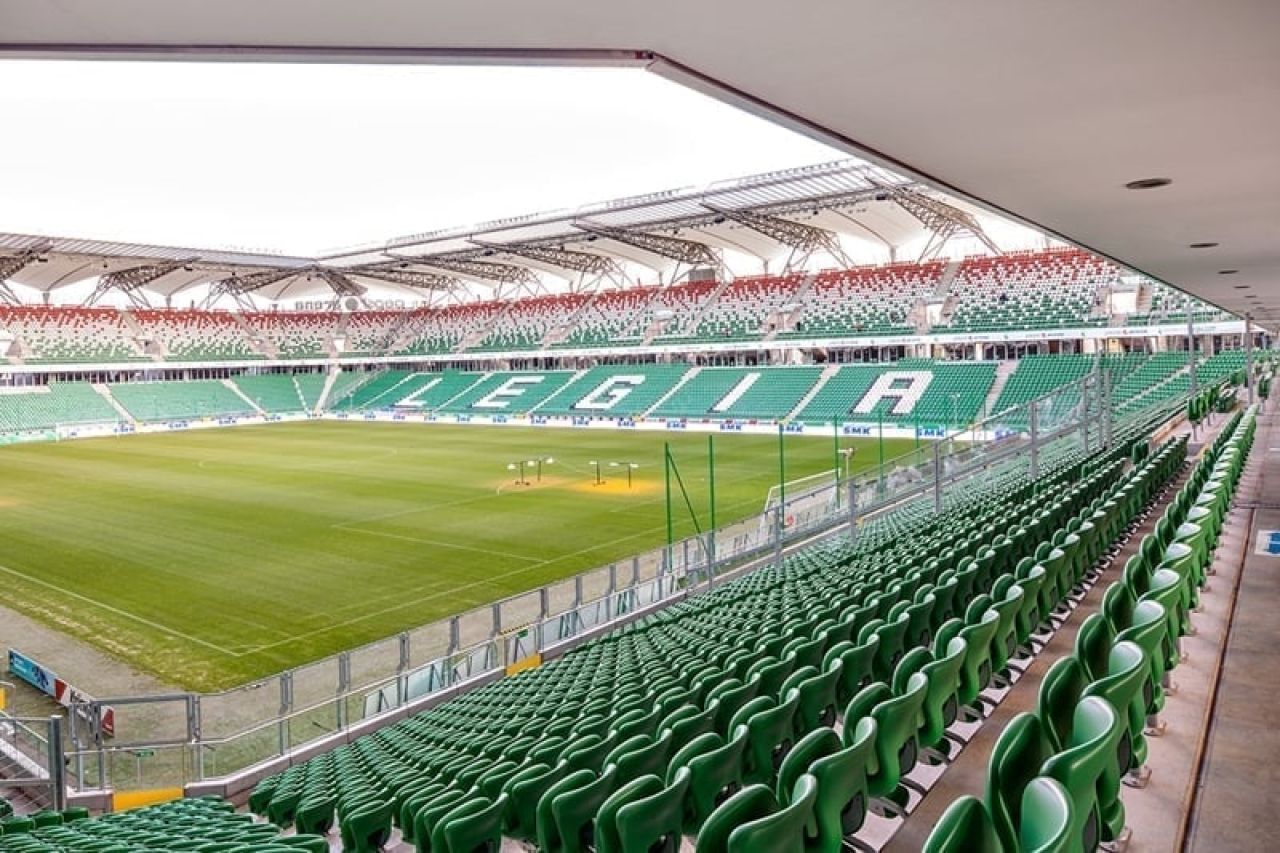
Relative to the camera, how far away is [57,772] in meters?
9.30

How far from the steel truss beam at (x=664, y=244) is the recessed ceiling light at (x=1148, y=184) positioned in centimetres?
3941

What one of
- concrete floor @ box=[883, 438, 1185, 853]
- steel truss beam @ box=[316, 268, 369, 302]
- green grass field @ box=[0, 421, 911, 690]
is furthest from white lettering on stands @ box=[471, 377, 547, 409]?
concrete floor @ box=[883, 438, 1185, 853]

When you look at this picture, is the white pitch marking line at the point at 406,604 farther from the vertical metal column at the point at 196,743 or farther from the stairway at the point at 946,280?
the stairway at the point at 946,280

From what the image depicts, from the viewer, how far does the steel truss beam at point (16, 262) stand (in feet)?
153

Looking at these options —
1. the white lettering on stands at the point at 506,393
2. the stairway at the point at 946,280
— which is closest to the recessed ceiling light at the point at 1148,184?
the stairway at the point at 946,280

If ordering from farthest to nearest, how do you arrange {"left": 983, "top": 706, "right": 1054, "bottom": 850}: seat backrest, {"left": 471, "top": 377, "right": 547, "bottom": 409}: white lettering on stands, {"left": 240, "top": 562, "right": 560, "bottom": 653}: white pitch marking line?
{"left": 471, "top": 377, "right": 547, "bottom": 409}: white lettering on stands → {"left": 240, "top": 562, "right": 560, "bottom": 653}: white pitch marking line → {"left": 983, "top": 706, "right": 1054, "bottom": 850}: seat backrest

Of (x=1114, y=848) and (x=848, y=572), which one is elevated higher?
(x=1114, y=848)

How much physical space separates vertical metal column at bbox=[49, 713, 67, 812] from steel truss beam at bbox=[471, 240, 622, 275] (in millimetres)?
42917

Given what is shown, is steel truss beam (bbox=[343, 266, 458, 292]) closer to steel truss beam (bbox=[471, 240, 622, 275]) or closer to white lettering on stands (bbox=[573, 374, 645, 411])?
steel truss beam (bbox=[471, 240, 622, 275])

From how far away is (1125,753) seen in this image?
3225 mm

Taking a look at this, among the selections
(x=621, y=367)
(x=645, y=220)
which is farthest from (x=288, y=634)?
(x=621, y=367)

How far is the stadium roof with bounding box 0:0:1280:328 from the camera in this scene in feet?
11.5

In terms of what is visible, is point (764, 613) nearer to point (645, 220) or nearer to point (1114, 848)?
point (1114, 848)

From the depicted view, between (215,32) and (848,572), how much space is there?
877cm
